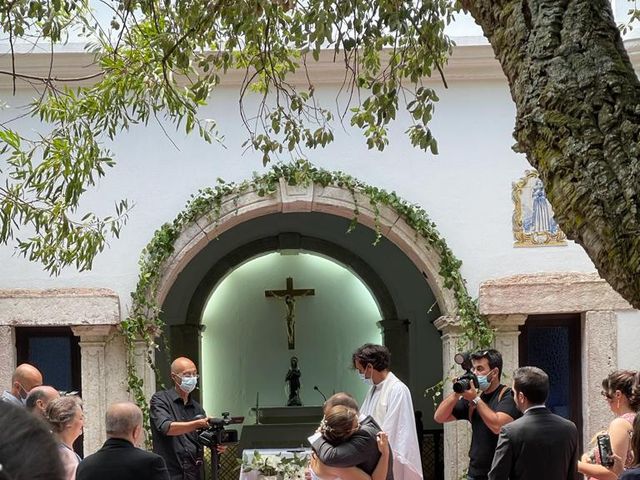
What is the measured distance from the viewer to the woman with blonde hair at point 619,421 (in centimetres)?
554

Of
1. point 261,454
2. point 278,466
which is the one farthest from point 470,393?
point 261,454

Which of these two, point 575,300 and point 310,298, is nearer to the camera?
point 575,300

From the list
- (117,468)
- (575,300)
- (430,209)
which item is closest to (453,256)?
(430,209)

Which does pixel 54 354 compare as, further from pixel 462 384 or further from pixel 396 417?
pixel 462 384

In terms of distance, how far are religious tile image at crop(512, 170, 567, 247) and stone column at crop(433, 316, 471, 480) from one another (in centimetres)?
102

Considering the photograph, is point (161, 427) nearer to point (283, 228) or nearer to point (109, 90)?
point (109, 90)

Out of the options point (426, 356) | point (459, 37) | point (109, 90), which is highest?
point (459, 37)

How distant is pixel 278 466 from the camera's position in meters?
8.61

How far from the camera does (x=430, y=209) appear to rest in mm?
10445

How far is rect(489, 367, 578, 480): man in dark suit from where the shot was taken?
18.7 feet

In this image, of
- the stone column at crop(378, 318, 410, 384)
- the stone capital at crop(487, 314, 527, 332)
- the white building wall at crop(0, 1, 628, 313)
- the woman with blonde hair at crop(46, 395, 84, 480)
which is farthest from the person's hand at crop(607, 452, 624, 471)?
the stone column at crop(378, 318, 410, 384)

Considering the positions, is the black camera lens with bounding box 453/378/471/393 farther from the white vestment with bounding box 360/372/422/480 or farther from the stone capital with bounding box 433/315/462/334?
the stone capital with bounding box 433/315/462/334

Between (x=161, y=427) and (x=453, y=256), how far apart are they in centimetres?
377

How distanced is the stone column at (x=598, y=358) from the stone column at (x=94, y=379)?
447 cm
